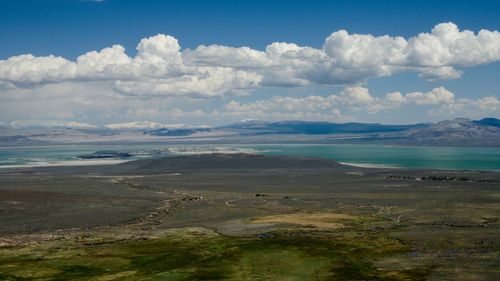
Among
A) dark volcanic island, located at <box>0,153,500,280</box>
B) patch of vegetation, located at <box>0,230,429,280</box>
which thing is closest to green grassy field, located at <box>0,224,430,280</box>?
patch of vegetation, located at <box>0,230,429,280</box>

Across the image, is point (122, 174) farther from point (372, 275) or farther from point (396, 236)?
point (372, 275)

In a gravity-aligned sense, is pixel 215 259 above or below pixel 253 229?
above

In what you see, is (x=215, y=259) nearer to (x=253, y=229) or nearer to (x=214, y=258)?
(x=214, y=258)

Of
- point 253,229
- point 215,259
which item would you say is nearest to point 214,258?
point 215,259

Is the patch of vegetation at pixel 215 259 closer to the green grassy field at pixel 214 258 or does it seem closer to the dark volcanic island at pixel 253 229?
the green grassy field at pixel 214 258

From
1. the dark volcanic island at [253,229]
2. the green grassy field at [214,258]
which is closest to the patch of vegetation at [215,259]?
the green grassy field at [214,258]

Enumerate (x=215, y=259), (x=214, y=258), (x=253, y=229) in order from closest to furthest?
(x=215, y=259) → (x=214, y=258) → (x=253, y=229)

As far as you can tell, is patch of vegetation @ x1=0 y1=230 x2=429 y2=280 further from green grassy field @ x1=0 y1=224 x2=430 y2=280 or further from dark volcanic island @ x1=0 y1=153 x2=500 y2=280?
dark volcanic island @ x1=0 y1=153 x2=500 y2=280

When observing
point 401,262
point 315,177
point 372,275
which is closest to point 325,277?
point 372,275

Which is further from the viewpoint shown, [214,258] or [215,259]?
[214,258]
